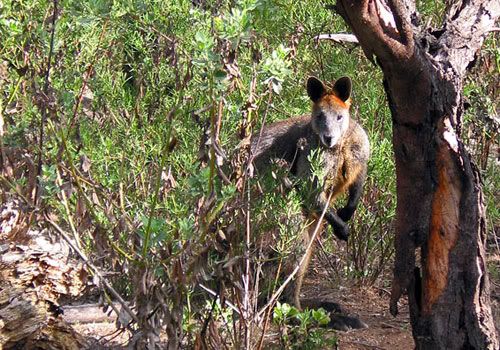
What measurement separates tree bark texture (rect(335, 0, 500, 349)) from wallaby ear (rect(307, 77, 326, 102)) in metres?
1.81

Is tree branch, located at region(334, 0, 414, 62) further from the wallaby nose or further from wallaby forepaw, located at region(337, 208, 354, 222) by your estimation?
wallaby forepaw, located at region(337, 208, 354, 222)

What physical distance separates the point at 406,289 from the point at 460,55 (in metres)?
1.44

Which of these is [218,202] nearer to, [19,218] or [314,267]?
[19,218]

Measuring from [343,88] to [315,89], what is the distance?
0.72ft

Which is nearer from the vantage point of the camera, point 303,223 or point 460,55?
point 460,55

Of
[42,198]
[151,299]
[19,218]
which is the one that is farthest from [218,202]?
[19,218]

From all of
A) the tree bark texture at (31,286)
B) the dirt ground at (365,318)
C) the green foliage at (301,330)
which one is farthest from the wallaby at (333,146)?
the tree bark texture at (31,286)

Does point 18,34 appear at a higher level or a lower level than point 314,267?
higher

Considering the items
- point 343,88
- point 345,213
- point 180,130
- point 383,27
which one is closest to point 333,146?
point 343,88

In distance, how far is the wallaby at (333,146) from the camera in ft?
24.0

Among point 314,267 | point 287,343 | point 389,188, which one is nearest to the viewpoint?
point 287,343

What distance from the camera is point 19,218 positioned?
605 cm

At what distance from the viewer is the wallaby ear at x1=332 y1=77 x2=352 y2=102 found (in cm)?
734

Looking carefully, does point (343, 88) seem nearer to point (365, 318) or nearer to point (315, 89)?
point (315, 89)
